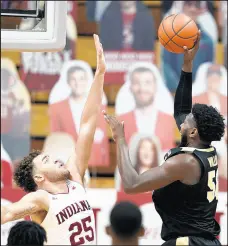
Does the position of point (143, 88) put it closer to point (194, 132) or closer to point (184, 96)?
point (184, 96)

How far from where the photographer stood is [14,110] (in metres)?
10.2

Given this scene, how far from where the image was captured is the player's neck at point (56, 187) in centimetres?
652

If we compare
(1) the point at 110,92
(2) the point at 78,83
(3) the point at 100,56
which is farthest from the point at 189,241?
(2) the point at 78,83

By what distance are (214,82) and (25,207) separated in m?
4.81

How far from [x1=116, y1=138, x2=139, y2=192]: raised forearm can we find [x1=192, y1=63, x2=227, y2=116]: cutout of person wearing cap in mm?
4797

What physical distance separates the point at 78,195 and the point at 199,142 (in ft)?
3.74

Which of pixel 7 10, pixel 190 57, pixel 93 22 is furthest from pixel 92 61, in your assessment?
pixel 190 57

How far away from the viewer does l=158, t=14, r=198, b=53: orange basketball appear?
255 inches

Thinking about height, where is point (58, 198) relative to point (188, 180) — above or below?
below

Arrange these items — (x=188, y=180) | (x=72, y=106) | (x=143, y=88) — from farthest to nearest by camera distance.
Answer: (x=143, y=88) → (x=72, y=106) → (x=188, y=180)

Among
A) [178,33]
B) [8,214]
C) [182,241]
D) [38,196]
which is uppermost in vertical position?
[178,33]

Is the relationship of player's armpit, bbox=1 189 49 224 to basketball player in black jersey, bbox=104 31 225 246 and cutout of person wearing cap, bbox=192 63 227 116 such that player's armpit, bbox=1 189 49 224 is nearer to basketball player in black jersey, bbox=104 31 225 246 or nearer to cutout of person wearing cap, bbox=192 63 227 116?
basketball player in black jersey, bbox=104 31 225 246

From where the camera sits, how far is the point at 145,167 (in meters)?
10.4

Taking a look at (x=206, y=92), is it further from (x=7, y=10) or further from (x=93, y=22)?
(x=7, y=10)
